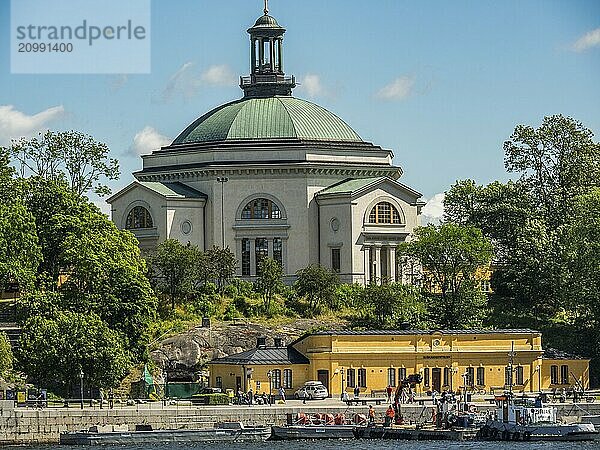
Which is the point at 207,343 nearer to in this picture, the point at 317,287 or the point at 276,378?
the point at 276,378

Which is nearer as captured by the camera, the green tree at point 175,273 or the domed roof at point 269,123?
the green tree at point 175,273

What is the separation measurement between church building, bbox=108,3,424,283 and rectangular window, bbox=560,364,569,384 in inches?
702

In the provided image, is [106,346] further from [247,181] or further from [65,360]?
[247,181]

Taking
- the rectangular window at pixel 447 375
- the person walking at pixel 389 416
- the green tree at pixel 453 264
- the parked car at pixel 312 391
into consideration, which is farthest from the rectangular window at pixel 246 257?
the person walking at pixel 389 416

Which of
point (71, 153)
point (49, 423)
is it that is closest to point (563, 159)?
point (71, 153)

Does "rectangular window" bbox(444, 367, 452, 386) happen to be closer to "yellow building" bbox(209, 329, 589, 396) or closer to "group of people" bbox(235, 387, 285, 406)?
"yellow building" bbox(209, 329, 589, 396)

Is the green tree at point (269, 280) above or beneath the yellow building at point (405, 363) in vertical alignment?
above

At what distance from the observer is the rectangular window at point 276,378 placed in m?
101

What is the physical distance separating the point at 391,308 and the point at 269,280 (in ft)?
23.9

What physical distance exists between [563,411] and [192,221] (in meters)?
34.3

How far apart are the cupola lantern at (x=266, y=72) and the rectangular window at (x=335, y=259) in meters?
12.5

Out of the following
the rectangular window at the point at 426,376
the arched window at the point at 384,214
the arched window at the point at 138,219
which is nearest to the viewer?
the rectangular window at the point at 426,376

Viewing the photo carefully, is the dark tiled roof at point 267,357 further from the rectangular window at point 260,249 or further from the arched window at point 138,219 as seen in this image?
the arched window at point 138,219

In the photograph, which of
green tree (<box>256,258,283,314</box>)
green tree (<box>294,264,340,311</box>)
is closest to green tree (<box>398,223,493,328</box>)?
green tree (<box>294,264,340,311</box>)
